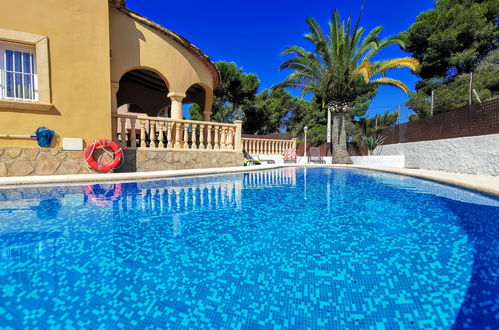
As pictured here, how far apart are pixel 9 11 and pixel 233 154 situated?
310 inches

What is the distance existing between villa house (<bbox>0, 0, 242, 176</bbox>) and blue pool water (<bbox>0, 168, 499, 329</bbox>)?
282 cm

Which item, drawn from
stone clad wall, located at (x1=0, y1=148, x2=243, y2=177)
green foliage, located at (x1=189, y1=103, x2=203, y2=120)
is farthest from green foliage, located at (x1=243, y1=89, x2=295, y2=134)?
stone clad wall, located at (x1=0, y1=148, x2=243, y2=177)

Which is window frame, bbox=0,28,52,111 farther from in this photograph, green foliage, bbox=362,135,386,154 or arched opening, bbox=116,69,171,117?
green foliage, bbox=362,135,386,154

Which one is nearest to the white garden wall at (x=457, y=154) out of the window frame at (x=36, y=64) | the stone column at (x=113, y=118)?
the stone column at (x=113, y=118)

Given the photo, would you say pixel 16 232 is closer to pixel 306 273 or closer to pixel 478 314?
pixel 306 273

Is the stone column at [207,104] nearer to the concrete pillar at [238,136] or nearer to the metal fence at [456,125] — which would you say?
the concrete pillar at [238,136]

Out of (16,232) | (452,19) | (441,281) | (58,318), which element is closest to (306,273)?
(441,281)

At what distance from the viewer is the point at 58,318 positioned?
162 centimetres

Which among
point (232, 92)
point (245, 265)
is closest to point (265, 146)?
point (232, 92)

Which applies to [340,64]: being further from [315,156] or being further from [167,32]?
[167,32]

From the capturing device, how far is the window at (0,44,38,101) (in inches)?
261

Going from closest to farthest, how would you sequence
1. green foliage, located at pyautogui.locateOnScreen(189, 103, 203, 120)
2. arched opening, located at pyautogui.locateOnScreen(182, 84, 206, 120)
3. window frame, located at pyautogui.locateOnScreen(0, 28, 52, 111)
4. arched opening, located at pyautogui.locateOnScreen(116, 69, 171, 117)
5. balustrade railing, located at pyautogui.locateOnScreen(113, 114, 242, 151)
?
window frame, located at pyautogui.locateOnScreen(0, 28, 52, 111) → balustrade railing, located at pyautogui.locateOnScreen(113, 114, 242, 151) → arched opening, located at pyautogui.locateOnScreen(116, 69, 171, 117) → arched opening, located at pyautogui.locateOnScreen(182, 84, 206, 120) → green foliage, located at pyautogui.locateOnScreen(189, 103, 203, 120)

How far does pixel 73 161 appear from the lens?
24.1 feet

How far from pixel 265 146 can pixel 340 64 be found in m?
6.38
